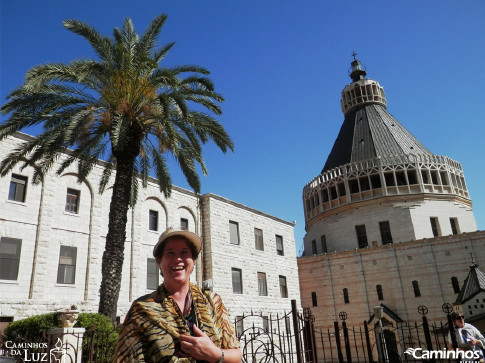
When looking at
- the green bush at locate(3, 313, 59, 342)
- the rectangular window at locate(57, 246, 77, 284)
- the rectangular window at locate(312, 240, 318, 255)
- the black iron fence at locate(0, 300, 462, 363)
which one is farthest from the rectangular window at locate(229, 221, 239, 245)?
the rectangular window at locate(312, 240, 318, 255)

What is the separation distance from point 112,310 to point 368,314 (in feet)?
79.9

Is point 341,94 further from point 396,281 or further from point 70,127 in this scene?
point 70,127

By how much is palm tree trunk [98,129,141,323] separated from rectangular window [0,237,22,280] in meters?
5.29

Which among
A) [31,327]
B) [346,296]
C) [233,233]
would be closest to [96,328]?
[31,327]

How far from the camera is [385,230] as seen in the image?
3559 cm

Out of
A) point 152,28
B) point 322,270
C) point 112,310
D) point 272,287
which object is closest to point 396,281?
point 322,270

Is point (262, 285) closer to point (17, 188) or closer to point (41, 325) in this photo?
point (41, 325)

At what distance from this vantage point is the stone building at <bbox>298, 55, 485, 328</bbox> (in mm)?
29844

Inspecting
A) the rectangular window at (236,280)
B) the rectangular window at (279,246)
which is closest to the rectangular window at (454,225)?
the rectangular window at (279,246)

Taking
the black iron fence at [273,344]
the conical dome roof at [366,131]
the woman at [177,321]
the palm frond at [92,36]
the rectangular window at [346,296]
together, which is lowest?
the black iron fence at [273,344]

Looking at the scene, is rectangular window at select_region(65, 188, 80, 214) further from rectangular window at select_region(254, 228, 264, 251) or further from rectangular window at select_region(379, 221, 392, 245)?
rectangular window at select_region(379, 221, 392, 245)

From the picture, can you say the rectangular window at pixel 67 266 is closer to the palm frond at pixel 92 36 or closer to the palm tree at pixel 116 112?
the palm tree at pixel 116 112

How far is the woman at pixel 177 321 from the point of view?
2.27 metres

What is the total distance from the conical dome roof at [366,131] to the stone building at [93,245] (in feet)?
62.7
